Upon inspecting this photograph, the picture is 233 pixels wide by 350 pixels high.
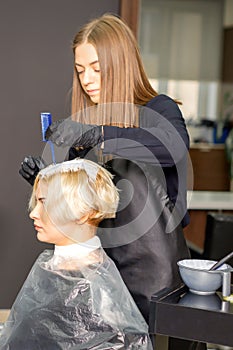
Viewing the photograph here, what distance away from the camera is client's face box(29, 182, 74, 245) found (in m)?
1.59

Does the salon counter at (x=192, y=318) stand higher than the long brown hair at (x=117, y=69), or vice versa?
the long brown hair at (x=117, y=69)

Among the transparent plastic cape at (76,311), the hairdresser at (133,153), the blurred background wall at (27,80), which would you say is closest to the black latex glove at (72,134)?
the hairdresser at (133,153)

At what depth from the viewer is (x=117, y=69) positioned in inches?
64.4

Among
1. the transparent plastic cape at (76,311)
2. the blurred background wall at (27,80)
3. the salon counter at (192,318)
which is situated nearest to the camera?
the salon counter at (192,318)

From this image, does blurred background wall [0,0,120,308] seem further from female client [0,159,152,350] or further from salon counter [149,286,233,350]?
salon counter [149,286,233,350]

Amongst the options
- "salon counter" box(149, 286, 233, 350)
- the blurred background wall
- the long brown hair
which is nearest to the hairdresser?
the long brown hair

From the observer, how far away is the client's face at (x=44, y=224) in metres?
1.59

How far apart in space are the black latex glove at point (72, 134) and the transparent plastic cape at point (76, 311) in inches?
11.2

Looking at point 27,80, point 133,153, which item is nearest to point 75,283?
point 133,153

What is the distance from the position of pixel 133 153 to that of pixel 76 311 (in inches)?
15.0

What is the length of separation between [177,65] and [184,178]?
5144mm

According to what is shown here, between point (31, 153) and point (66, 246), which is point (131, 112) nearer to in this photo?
point (66, 246)

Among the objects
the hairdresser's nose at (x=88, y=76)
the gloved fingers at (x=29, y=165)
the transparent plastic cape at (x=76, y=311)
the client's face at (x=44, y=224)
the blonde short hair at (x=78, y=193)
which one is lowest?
the transparent plastic cape at (x=76, y=311)

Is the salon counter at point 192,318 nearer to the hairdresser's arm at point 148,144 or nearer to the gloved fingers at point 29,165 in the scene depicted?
the hairdresser's arm at point 148,144
